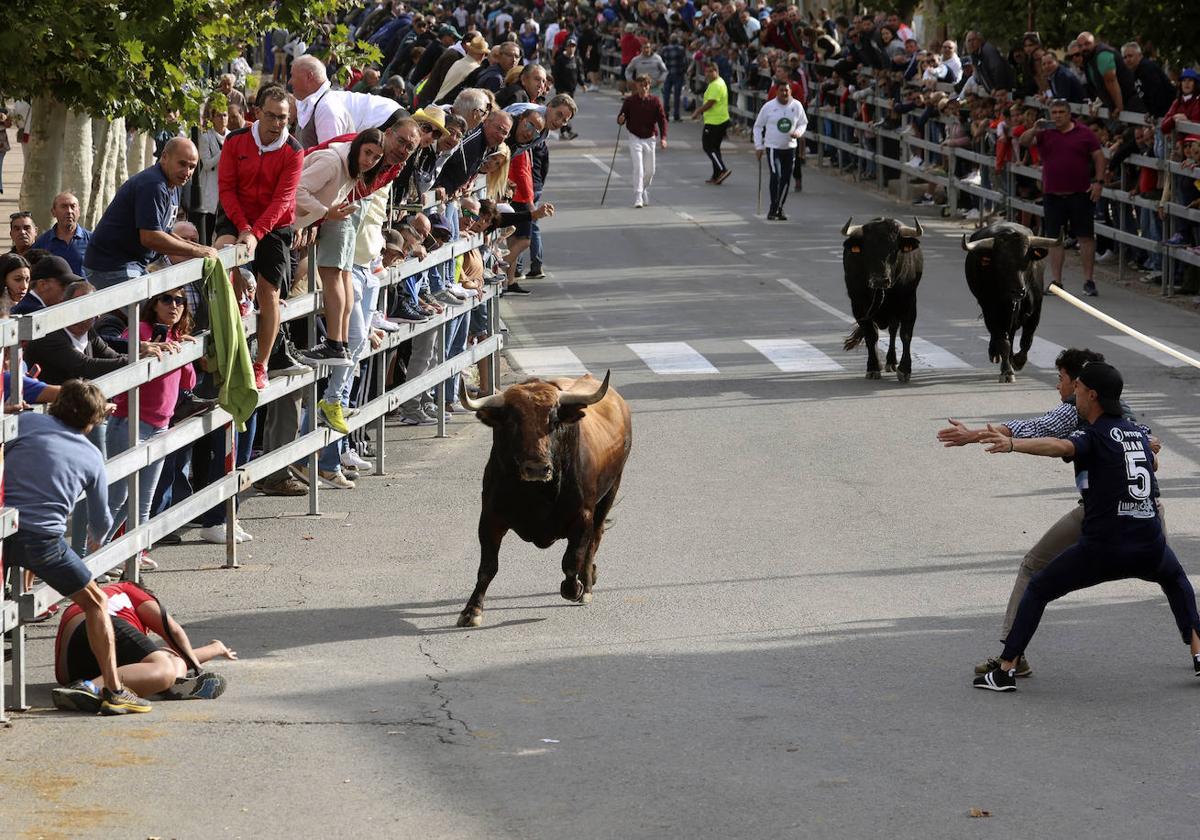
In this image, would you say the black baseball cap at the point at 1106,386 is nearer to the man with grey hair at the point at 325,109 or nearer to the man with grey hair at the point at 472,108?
the man with grey hair at the point at 325,109

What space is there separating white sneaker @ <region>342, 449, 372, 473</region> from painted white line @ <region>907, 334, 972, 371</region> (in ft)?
22.5

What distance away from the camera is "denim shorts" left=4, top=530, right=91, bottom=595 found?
873 centimetres

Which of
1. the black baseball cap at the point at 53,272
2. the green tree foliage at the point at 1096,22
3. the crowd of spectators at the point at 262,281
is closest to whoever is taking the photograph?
the crowd of spectators at the point at 262,281

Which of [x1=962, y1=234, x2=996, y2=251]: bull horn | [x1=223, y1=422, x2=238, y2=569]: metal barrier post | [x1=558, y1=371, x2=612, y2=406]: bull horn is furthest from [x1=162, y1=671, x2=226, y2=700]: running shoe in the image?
[x1=962, y1=234, x2=996, y2=251]: bull horn

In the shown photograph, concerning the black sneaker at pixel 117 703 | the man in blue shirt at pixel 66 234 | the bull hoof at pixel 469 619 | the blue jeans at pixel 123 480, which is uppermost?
the man in blue shirt at pixel 66 234

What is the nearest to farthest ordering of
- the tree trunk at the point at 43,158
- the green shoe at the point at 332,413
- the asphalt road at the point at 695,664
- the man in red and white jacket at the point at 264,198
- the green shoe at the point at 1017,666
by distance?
the asphalt road at the point at 695,664, the green shoe at the point at 1017,666, the man in red and white jacket at the point at 264,198, the green shoe at the point at 332,413, the tree trunk at the point at 43,158

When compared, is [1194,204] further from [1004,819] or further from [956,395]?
[1004,819]

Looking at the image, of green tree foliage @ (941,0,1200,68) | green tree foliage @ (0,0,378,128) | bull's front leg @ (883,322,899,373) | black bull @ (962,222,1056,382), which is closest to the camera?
green tree foliage @ (0,0,378,128)

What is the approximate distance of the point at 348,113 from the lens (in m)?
16.1

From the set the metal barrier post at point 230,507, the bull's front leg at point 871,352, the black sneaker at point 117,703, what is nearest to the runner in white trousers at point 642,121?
the bull's front leg at point 871,352

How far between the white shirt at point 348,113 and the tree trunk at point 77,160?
643 cm

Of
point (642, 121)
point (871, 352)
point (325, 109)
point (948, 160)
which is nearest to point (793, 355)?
point (871, 352)

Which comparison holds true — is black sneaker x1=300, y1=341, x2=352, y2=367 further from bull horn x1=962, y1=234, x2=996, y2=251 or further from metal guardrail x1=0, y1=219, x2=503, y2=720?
bull horn x1=962, y1=234, x2=996, y2=251

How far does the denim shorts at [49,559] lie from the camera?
8.73m
